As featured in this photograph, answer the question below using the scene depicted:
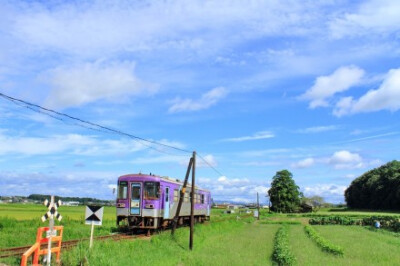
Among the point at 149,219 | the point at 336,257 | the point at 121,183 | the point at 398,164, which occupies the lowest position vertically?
the point at 336,257

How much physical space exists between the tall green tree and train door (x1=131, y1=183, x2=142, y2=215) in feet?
266

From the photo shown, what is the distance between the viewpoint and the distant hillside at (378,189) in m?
87.8

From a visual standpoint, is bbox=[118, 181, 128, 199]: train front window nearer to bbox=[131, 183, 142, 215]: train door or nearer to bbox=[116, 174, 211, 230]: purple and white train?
bbox=[116, 174, 211, 230]: purple and white train

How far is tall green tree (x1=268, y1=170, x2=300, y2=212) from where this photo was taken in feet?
333

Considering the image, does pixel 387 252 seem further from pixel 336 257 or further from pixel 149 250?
pixel 149 250

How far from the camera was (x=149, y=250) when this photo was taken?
668 inches

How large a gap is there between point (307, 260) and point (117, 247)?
841cm

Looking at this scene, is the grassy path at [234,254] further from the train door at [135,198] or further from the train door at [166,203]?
the train door at [135,198]

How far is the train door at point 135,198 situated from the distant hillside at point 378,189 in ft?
243

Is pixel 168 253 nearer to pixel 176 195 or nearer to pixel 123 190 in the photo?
pixel 123 190

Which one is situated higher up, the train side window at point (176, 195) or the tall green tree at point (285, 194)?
the tall green tree at point (285, 194)

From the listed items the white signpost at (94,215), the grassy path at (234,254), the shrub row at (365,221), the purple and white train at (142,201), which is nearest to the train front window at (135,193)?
the purple and white train at (142,201)

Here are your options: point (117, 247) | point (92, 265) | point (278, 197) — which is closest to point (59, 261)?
point (92, 265)

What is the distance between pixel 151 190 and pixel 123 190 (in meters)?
1.79
